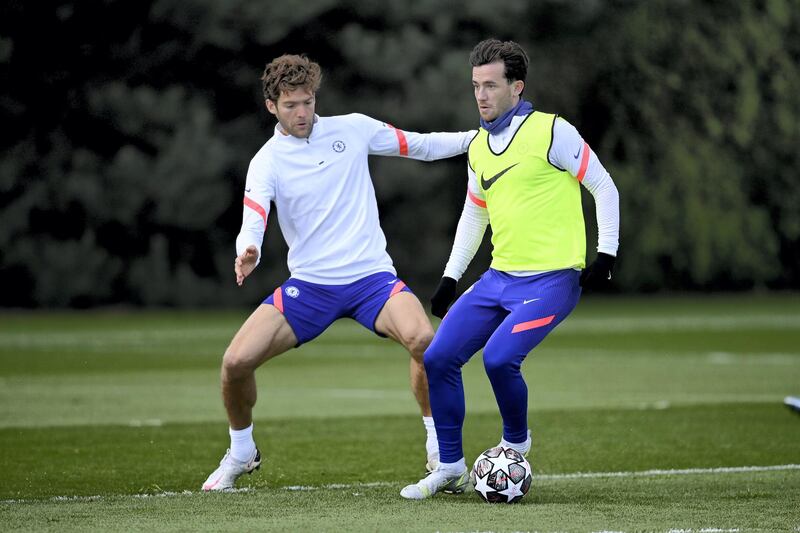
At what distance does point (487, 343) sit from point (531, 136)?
3.73 feet

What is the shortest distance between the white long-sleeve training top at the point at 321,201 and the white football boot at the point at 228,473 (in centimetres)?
114

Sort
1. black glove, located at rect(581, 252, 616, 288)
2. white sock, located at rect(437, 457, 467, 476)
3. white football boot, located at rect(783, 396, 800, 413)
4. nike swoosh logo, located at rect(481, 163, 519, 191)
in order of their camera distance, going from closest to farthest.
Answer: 1. black glove, located at rect(581, 252, 616, 288)
2. nike swoosh logo, located at rect(481, 163, 519, 191)
3. white sock, located at rect(437, 457, 467, 476)
4. white football boot, located at rect(783, 396, 800, 413)

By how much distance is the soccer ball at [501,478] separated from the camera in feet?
26.6

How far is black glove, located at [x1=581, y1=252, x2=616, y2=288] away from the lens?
26.3ft

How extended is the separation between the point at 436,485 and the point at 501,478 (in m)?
0.44

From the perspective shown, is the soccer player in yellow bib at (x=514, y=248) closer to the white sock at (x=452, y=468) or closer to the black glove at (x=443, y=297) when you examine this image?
the white sock at (x=452, y=468)

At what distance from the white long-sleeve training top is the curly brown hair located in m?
0.34

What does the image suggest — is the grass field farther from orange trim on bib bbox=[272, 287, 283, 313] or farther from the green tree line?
the green tree line

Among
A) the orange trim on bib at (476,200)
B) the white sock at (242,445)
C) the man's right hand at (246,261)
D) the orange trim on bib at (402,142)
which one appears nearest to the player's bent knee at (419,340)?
the orange trim on bib at (476,200)

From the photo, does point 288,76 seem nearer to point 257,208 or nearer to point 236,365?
point 257,208

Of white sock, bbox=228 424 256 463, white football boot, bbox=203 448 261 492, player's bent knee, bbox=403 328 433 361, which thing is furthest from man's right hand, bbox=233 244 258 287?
white football boot, bbox=203 448 261 492

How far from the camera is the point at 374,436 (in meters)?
12.3

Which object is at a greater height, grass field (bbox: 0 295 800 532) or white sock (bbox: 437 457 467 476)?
white sock (bbox: 437 457 467 476)

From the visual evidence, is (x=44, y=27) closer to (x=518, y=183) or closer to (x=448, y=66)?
(x=448, y=66)
